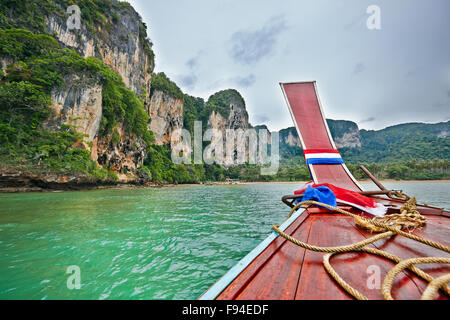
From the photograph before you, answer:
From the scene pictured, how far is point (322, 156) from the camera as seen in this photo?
4078mm

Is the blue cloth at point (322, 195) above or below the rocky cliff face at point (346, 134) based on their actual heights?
below

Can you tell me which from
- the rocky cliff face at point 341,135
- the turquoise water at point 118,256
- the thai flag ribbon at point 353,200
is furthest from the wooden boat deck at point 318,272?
the rocky cliff face at point 341,135

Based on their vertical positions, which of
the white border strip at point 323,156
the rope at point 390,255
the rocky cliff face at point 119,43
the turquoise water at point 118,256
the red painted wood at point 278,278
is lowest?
the turquoise water at point 118,256

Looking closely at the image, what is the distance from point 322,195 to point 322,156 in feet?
6.41

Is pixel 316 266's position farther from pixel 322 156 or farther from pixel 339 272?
pixel 322 156

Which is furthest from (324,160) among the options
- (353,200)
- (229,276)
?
(229,276)

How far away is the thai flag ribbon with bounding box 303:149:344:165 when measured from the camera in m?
4.03

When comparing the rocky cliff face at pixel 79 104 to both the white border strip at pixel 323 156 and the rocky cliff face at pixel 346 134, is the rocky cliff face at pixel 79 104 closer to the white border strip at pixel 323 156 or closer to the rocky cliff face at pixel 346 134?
the white border strip at pixel 323 156

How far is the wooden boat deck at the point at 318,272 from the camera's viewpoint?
741 mm

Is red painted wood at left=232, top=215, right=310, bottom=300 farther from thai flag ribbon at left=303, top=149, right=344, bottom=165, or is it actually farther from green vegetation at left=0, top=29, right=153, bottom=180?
green vegetation at left=0, top=29, right=153, bottom=180

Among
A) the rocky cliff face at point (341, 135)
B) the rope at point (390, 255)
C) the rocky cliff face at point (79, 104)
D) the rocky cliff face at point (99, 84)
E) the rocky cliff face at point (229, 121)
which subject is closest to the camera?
the rope at point (390, 255)

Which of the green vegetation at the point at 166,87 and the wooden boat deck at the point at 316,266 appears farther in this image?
the green vegetation at the point at 166,87

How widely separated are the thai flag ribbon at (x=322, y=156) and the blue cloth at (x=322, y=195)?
171 cm
